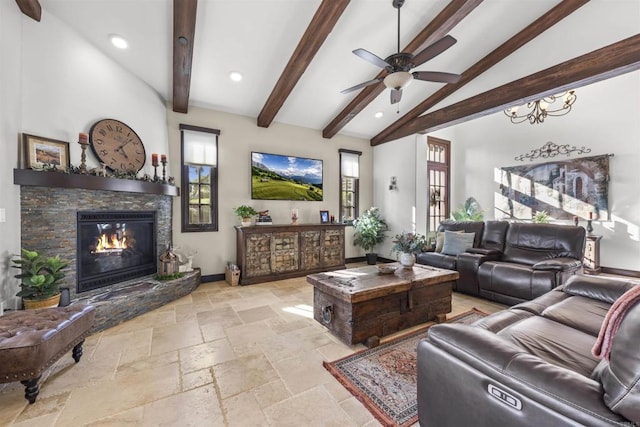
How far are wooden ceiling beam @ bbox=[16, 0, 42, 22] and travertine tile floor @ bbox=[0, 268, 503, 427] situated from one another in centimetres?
319

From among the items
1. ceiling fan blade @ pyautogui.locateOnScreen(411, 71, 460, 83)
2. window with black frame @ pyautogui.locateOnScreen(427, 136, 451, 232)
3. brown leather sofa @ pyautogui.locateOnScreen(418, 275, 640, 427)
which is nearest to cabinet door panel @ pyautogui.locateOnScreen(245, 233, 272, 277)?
ceiling fan blade @ pyautogui.locateOnScreen(411, 71, 460, 83)

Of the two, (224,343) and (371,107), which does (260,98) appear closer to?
(371,107)

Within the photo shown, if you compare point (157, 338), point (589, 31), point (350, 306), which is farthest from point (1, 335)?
point (589, 31)

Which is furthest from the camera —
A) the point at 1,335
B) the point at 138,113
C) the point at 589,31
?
the point at 138,113

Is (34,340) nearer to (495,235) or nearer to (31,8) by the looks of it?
(31,8)

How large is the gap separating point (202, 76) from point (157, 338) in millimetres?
3463

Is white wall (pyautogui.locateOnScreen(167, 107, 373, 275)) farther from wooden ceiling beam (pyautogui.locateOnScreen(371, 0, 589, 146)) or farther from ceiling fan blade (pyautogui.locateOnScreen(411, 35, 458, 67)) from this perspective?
ceiling fan blade (pyautogui.locateOnScreen(411, 35, 458, 67))

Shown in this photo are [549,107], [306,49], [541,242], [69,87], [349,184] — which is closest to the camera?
[69,87]

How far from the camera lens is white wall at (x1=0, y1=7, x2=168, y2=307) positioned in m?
2.36

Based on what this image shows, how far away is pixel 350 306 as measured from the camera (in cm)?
238

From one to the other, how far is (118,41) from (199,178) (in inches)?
81.5

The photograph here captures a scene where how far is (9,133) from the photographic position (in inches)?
93.9

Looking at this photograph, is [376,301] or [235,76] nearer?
[376,301]

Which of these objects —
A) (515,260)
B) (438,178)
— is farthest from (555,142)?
(515,260)
